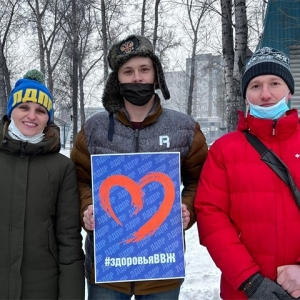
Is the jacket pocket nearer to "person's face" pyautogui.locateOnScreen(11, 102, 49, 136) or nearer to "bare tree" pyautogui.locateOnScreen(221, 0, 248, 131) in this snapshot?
"person's face" pyautogui.locateOnScreen(11, 102, 49, 136)

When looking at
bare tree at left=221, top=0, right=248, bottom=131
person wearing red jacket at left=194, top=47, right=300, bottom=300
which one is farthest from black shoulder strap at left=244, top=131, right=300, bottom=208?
bare tree at left=221, top=0, right=248, bottom=131

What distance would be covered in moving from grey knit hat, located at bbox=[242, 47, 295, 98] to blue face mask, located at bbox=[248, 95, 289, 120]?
0.45 feet

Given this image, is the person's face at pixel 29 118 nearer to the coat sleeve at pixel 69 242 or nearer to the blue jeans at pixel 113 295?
the coat sleeve at pixel 69 242

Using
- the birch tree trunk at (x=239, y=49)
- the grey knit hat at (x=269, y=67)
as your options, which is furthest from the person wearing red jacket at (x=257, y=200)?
the birch tree trunk at (x=239, y=49)

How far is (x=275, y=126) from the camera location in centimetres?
209

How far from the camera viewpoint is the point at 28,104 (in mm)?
2338

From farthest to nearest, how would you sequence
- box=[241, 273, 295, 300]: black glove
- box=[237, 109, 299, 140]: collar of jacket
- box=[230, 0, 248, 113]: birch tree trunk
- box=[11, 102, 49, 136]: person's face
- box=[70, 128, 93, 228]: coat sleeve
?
A: box=[230, 0, 248, 113]: birch tree trunk
box=[70, 128, 93, 228]: coat sleeve
box=[11, 102, 49, 136]: person's face
box=[237, 109, 299, 140]: collar of jacket
box=[241, 273, 295, 300]: black glove

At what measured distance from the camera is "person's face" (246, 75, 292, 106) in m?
2.13

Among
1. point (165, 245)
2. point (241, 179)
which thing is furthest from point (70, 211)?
point (241, 179)

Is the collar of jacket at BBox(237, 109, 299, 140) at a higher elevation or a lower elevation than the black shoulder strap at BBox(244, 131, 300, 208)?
higher

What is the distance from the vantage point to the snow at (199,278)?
4148mm

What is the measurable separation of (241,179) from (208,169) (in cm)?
20

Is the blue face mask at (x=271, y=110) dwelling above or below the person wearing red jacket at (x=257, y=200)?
above

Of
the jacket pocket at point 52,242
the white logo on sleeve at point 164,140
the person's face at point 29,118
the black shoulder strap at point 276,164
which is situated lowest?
the jacket pocket at point 52,242
